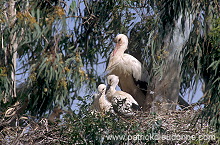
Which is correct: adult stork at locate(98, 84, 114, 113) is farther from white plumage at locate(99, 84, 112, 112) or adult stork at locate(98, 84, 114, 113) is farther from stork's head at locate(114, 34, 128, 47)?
stork's head at locate(114, 34, 128, 47)

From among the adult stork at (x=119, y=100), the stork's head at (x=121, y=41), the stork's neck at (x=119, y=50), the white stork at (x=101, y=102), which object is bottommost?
the white stork at (x=101, y=102)

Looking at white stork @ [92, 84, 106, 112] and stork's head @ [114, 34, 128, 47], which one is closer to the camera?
white stork @ [92, 84, 106, 112]

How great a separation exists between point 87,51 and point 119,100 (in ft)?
8.64

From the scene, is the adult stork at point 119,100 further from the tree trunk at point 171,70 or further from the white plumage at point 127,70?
the white plumage at point 127,70

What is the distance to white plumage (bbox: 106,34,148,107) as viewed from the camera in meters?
8.60

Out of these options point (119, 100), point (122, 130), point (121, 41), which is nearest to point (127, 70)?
point (121, 41)

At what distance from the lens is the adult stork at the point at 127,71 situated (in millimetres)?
8602

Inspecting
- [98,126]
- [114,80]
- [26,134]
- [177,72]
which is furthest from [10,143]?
[177,72]

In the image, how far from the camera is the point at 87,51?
9.76 m

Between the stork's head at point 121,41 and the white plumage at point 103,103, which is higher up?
the stork's head at point 121,41

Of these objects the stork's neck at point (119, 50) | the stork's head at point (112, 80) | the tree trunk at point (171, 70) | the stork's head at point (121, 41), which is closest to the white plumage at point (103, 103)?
the stork's head at point (112, 80)

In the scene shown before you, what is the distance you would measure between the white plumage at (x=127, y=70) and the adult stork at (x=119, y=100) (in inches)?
24.3

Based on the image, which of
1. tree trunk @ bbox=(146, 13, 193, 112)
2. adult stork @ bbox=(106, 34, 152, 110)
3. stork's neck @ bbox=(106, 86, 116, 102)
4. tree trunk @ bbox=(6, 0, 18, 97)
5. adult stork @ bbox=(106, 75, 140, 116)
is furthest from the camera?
tree trunk @ bbox=(6, 0, 18, 97)

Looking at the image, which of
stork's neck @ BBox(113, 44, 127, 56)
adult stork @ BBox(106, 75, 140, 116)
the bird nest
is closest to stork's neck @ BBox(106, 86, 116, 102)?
adult stork @ BBox(106, 75, 140, 116)
